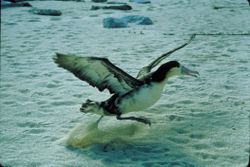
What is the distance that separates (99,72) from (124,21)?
6060 mm

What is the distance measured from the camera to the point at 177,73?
4039 mm

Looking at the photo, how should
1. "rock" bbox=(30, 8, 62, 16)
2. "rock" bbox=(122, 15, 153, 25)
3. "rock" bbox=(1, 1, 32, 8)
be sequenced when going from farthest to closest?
"rock" bbox=(1, 1, 32, 8) → "rock" bbox=(30, 8, 62, 16) → "rock" bbox=(122, 15, 153, 25)

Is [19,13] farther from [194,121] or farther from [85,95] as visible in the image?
[194,121]

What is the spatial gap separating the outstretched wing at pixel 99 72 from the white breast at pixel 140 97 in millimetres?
53

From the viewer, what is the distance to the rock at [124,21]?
948 centimetres

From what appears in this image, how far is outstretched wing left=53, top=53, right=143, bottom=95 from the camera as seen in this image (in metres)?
3.60

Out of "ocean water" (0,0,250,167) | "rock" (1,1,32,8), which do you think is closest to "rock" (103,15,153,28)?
"ocean water" (0,0,250,167)

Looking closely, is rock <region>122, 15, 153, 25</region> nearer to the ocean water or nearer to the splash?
the ocean water

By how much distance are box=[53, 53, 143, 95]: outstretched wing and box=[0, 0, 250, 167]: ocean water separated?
445 millimetres

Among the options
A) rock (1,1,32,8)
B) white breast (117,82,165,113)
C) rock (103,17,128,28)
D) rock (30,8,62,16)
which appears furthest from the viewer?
rock (1,1,32,8)

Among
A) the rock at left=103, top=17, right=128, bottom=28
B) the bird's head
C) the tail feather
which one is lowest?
the rock at left=103, top=17, right=128, bottom=28

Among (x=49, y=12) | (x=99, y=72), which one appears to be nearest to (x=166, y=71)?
(x=99, y=72)

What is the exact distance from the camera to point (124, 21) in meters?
9.64

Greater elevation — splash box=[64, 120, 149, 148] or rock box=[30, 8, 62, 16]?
splash box=[64, 120, 149, 148]
